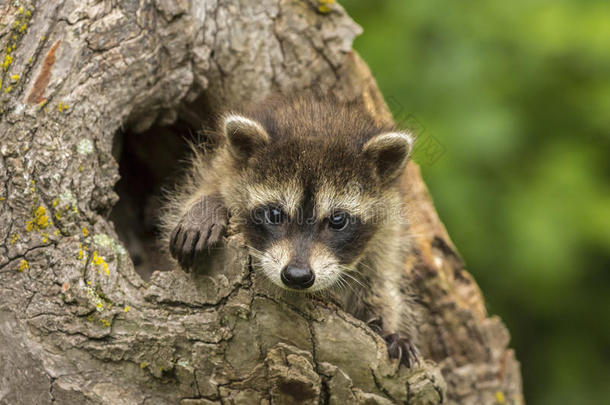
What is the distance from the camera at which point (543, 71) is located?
5.97m

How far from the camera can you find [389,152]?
417cm

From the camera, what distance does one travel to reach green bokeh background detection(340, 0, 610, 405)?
18.0 ft

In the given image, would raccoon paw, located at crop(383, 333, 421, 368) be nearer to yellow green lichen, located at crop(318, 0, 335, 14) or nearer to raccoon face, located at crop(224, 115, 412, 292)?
raccoon face, located at crop(224, 115, 412, 292)

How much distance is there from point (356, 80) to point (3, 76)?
7.16ft

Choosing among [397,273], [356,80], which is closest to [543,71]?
[356,80]

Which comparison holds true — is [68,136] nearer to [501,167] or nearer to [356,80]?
[356,80]

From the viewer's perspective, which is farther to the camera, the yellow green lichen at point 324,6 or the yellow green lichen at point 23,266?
the yellow green lichen at point 324,6

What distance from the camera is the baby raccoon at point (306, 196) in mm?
3846

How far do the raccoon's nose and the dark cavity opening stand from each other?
5.03 feet

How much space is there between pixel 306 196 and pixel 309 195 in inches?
0.6

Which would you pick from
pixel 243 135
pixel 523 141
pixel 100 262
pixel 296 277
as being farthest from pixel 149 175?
pixel 523 141

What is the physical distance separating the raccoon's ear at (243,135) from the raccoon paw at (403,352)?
122 cm

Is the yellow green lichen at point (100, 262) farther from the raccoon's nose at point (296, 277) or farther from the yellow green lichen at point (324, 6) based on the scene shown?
the yellow green lichen at point (324, 6)

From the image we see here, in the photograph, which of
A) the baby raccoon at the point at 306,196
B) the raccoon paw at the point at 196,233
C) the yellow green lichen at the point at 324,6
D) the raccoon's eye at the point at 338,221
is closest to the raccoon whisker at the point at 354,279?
the baby raccoon at the point at 306,196
